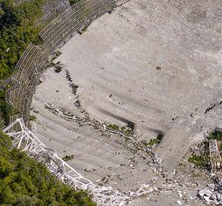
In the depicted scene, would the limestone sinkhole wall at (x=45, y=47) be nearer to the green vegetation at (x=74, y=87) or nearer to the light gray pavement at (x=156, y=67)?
the light gray pavement at (x=156, y=67)

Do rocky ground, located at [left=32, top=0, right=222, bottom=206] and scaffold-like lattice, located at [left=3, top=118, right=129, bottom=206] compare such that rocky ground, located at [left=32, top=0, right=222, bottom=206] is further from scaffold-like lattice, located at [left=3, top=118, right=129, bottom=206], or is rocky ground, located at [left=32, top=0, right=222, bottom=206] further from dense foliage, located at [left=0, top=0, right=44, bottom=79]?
dense foliage, located at [left=0, top=0, right=44, bottom=79]

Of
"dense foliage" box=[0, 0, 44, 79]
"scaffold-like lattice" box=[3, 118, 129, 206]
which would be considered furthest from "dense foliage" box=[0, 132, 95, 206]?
"dense foliage" box=[0, 0, 44, 79]

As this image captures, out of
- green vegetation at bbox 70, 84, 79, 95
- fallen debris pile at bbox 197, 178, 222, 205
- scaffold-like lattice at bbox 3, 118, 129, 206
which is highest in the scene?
green vegetation at bbox 70, 84, 79, 95

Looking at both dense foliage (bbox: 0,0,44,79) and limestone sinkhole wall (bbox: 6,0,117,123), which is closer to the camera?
limestone sinkhole wall (bbox: 6,0,117,123)

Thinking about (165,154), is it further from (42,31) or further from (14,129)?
(42,31)

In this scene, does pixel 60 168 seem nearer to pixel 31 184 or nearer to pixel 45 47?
pixel 31 184

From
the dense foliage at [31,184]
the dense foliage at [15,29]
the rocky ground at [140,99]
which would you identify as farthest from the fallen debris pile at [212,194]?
the dense foliage at [15,29]

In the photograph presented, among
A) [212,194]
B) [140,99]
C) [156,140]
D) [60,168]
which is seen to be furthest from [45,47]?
[212,194]
